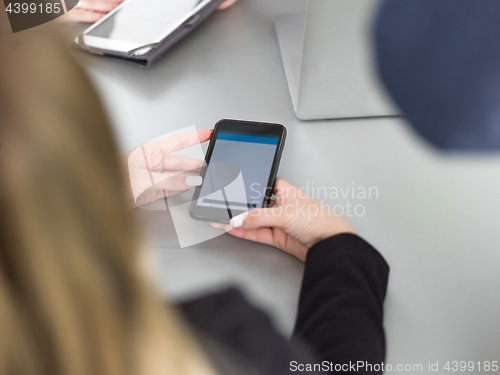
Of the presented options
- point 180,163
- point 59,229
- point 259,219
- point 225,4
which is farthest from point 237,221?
point 225,4

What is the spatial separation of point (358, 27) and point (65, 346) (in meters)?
0.45

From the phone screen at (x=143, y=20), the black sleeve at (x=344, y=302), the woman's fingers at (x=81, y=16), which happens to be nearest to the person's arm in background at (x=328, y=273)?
the black sleeve at (x=344, y=302)

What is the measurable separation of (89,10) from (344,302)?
62cm

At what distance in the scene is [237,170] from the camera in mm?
486

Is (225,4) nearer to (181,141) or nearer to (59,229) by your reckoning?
(181,141)

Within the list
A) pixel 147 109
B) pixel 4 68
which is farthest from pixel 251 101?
pixel 4 68

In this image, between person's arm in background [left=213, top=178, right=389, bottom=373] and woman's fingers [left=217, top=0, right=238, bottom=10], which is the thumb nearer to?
person's arm in background [left=213, top=178, right=389, bottom=373]

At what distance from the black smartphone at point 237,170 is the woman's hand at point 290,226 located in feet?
0.06

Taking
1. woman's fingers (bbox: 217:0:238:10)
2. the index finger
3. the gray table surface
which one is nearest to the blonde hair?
the gray table surface

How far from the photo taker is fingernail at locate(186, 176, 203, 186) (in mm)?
493

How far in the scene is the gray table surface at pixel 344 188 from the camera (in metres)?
0.41

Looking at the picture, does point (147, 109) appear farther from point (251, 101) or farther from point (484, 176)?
point (484, 176)

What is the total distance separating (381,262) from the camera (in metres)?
0.43

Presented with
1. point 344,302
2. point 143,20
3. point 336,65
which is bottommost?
point 344,302
